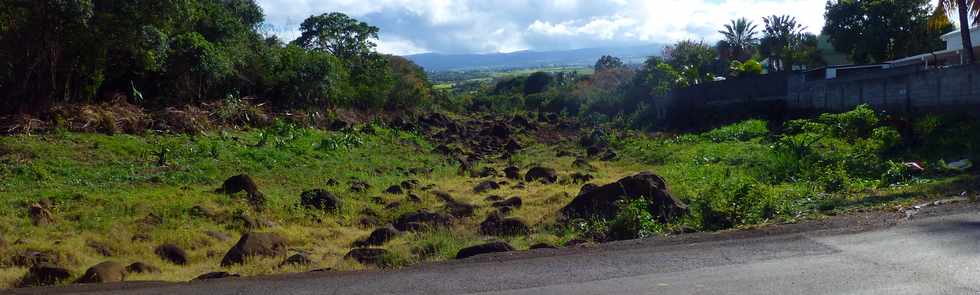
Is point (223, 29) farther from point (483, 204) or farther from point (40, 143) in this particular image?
point (483, 204)

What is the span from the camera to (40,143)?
57.0ft

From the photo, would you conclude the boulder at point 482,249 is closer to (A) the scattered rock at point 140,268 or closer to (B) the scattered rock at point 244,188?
(A) the scattered rock at point 140,268

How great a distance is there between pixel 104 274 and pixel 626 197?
6.80 metres

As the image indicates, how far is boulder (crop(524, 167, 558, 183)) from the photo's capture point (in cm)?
1978

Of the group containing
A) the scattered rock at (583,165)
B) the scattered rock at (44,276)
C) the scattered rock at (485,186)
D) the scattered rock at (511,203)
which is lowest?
the scattered rock at (583,165)

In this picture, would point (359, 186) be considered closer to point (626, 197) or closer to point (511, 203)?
point (511, 203)

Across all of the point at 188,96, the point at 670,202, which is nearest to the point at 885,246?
the point at 670,202

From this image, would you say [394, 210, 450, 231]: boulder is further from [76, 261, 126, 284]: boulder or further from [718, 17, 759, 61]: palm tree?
[718, 17, 759, 61]: palm tree

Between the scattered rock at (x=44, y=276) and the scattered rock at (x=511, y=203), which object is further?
the scattered rock at (x=511, y=203)

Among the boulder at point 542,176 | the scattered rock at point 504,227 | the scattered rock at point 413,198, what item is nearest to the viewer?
the scattered rock at point 504,227

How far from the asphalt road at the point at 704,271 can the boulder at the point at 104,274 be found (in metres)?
0.75

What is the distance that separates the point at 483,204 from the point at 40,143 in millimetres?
9723

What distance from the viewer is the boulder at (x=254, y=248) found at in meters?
9.70

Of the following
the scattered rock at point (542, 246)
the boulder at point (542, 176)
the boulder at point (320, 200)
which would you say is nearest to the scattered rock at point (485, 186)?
the boulder at point (542, 176)
